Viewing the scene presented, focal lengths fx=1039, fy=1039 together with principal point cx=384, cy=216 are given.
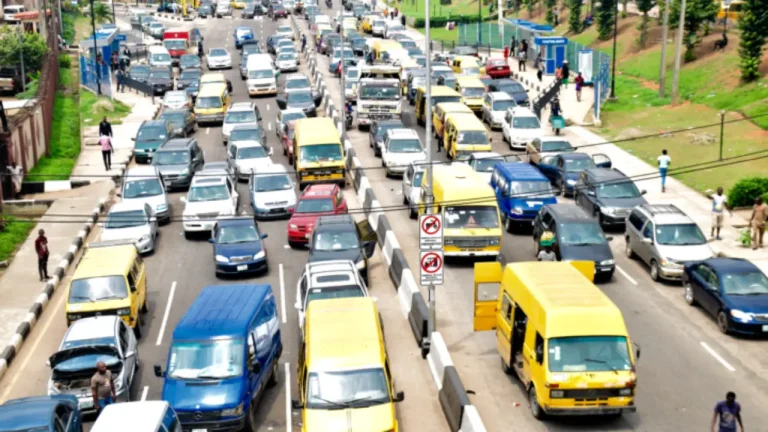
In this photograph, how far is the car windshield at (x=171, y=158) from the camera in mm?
40281

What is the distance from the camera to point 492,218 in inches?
1171

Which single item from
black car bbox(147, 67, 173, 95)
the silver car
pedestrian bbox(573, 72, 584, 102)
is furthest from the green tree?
the silver car

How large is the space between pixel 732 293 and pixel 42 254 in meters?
19.4

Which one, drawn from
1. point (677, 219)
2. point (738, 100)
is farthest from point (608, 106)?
point (677, 219)

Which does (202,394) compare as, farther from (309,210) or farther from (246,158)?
(246,158)

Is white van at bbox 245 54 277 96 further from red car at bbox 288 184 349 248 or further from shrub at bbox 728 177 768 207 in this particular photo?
shrub at bbox 728 177 768 207

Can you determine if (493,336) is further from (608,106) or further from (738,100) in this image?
(608,106)

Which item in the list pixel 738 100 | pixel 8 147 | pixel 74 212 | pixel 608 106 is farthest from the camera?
pixel 608 106

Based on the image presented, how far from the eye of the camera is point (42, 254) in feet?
101

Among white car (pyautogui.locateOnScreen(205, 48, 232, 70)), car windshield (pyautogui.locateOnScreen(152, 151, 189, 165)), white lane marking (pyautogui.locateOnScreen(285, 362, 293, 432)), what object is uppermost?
car windshield (pyautogui.locateOnScreen(152, 151, 189, 165))

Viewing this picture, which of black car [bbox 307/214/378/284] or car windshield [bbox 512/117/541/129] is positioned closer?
black car [bbox 307/214/378/284]

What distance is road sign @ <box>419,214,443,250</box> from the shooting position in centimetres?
2317

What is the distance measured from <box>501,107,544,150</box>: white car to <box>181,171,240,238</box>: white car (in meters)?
14.3

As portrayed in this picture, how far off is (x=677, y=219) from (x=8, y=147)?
27323 mm
